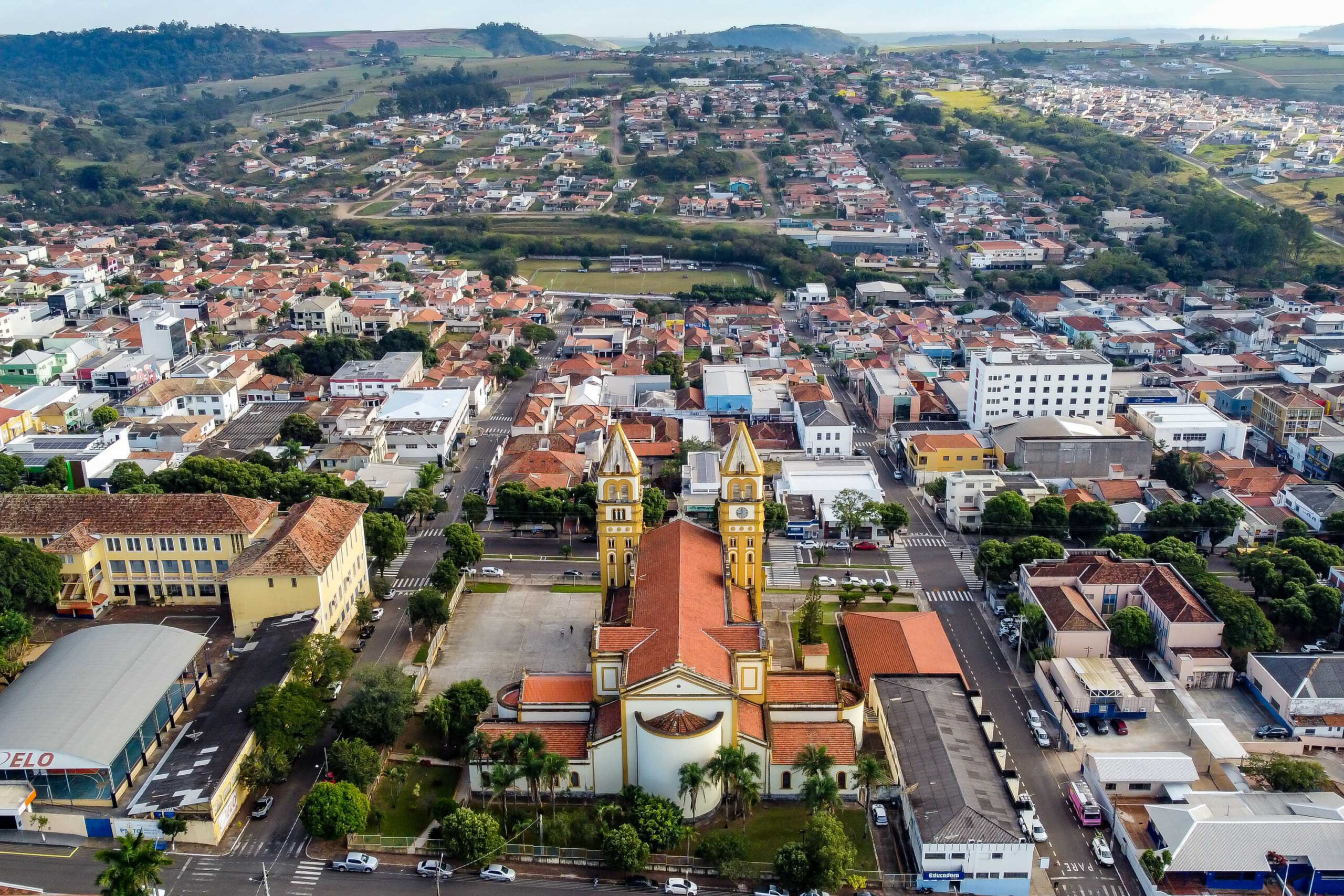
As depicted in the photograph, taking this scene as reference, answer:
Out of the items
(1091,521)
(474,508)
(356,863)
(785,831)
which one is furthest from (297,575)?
(1091,521)

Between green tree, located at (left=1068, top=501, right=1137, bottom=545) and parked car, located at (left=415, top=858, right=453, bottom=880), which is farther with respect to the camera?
green tree, located at (left=1068, top=501, right=1137, bottom=545)

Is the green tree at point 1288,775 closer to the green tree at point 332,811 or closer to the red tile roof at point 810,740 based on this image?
the red tile roof at point 810,740

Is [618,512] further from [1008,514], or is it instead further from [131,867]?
[1008,514]

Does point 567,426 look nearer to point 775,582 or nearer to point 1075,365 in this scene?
point 775,582

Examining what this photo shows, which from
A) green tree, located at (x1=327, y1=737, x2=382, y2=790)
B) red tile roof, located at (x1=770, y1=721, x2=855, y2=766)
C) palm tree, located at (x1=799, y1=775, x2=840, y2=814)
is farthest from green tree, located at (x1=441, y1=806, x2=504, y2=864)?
palm tree, located at (x1=799, y1=775, x2=840, y2=814)

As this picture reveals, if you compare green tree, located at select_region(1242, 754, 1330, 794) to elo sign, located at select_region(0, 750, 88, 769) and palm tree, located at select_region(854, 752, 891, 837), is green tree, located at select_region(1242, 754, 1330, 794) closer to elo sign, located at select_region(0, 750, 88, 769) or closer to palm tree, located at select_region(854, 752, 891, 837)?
palm tree, located at select_region(854, 752, 891, 837)

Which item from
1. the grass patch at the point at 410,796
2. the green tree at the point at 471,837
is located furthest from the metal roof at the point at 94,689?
the green tree at the point at 471,837
